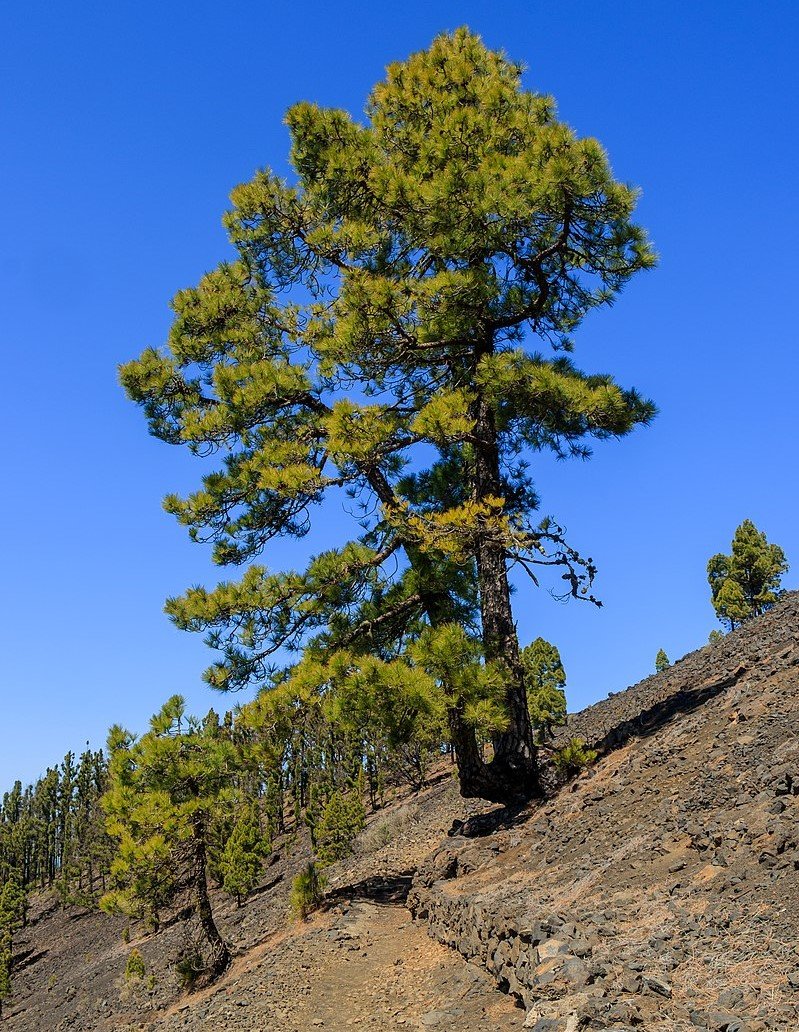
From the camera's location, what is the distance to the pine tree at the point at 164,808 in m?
12.4

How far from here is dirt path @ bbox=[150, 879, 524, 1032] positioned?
20.0 ft

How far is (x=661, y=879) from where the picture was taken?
5.48 metres

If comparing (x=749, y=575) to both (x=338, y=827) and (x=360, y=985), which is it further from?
(x=360, y=985)

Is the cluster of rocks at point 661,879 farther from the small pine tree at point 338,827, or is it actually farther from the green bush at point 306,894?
the small pine tree at point 338,827

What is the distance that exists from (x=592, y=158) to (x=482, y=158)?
5.09 ft

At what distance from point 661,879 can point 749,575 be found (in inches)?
1575

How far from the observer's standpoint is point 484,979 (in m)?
6.26

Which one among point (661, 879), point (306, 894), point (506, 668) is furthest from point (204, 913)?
point (661, 879)

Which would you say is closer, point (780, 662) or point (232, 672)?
point (780, 662)

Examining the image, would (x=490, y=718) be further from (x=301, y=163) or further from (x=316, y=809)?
(x=316, y=809)

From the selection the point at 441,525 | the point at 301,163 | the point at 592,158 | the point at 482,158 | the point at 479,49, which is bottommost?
the point at 441,525

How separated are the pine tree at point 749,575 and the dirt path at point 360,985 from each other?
35.2 m

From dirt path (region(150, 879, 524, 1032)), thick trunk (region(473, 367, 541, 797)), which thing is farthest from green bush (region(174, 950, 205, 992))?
thick trunk (region(473, 367, 541, 797))

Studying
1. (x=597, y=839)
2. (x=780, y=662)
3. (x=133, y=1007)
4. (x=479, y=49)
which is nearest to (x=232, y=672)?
(x=597, y=839)
